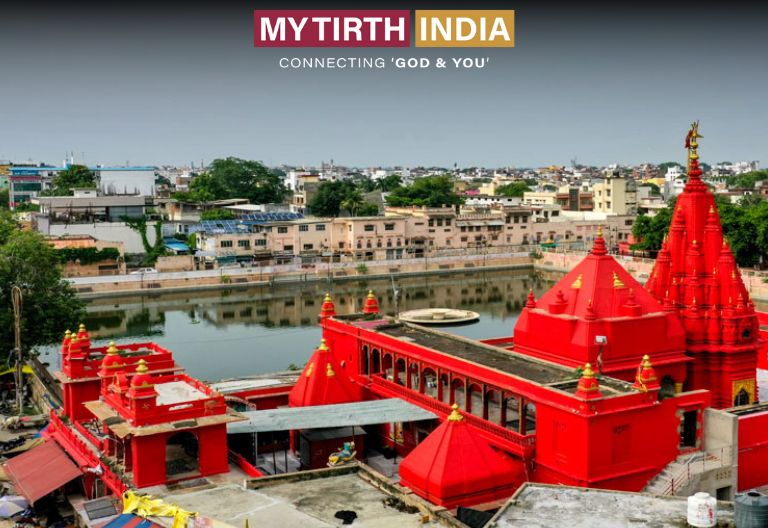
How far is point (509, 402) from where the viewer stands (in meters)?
19.7

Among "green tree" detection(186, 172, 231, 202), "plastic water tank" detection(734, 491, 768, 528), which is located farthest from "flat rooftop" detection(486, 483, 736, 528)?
"green tree" detection(186, 172, 231, 202)

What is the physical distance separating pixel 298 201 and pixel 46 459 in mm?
73632

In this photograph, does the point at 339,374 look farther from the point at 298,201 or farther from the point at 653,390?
the point at 298,201

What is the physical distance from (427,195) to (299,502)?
7467 cm

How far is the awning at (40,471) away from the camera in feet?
57.5

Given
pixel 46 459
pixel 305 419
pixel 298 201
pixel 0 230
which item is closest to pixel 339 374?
pixel 305 419

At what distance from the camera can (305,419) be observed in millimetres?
18047

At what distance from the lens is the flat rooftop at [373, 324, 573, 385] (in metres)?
17.3

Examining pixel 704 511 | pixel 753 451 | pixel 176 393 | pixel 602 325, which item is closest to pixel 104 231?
pixel 176 393

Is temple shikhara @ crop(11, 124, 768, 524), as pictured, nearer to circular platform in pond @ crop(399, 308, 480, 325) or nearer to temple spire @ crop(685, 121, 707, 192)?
temple spire @ crop(685, 121, 707, 192)

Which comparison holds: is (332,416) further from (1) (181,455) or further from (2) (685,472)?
(2) (685,472)

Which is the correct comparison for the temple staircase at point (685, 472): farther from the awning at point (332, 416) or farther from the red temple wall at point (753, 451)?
the awning at point (332, 416)

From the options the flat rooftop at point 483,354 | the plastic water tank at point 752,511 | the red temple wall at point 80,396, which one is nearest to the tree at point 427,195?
the flat rooftop at point 483,354

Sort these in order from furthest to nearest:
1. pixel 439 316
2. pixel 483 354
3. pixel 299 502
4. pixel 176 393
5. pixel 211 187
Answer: pixel 211 187, pixel 439 316, pixel 483 354, pixel 176 393, pixel 299 502
